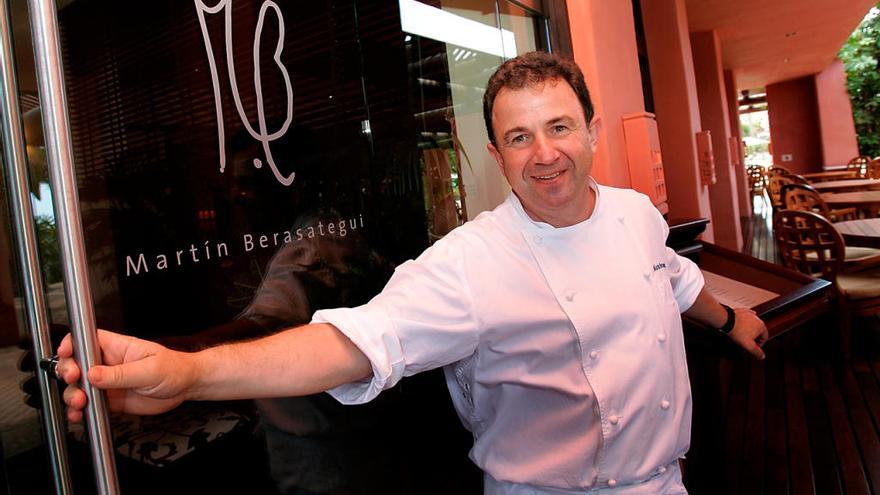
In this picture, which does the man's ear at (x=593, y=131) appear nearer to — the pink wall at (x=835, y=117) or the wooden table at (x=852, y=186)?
the wooden table at (x=852, y=186)

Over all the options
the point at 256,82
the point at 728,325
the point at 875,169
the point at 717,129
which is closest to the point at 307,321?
the point at 256,82

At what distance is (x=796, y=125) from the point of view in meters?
14.0

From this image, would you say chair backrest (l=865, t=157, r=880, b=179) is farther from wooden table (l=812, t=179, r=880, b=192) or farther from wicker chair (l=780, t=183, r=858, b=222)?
wicker chair (l=780, t=183, r=858, b=222)

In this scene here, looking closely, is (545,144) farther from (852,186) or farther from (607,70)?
(852,186)

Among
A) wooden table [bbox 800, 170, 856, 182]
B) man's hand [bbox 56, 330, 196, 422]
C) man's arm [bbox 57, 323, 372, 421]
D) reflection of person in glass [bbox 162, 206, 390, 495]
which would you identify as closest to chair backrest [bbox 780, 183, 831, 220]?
wooden table [bbox 800, 170, 856, 182]

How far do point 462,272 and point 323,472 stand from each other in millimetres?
679

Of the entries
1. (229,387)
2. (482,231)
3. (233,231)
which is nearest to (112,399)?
(229,387)

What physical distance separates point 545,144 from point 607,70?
6.08 ft

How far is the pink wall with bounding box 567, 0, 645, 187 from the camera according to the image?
2727 millimetres

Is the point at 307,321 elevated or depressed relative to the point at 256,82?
depressed

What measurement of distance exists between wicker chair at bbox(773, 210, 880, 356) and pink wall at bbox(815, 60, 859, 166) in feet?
36.5

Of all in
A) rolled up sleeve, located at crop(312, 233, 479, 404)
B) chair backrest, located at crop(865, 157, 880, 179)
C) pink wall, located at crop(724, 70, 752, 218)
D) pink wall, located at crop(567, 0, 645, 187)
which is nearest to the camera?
rolled up sleeve, located at crop(312, 233, 479, 404)

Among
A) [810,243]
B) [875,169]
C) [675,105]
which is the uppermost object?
[675,105]

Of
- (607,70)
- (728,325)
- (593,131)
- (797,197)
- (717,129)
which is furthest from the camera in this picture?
(717,129)
